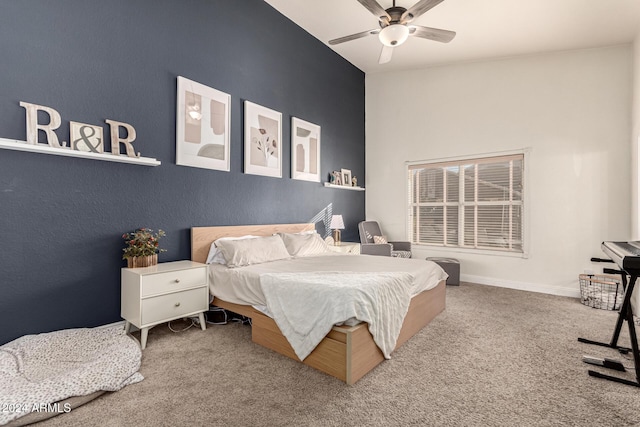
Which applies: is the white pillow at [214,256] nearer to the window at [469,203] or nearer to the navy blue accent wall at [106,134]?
the navy blue accent wall at [106,134]

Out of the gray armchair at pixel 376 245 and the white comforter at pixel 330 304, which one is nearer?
the white comforter at pixel 330 304

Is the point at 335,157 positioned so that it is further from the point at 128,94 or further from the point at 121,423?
the point at 121,423

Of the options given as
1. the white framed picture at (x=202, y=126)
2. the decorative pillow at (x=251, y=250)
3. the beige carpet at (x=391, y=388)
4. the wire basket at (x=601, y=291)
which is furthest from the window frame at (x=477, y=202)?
the white framed picture at (x=202, y=126)

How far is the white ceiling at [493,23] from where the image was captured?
343 centimetres

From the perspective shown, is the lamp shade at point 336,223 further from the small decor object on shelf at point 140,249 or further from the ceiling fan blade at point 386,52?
the small decor object on shelf at point 140,249

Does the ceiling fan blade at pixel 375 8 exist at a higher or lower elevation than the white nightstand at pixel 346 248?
higher

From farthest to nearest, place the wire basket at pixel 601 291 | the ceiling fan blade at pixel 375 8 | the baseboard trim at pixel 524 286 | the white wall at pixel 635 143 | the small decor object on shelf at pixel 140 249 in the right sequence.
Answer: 1. the baseboard trim at pixel 524 286
2. the wire basket at pixel 601 291
3. the white wall at pixel 635 143
4. the ceiling fan blade at pixel 375 8
5. the small decor object on shelf at pixel 140 249

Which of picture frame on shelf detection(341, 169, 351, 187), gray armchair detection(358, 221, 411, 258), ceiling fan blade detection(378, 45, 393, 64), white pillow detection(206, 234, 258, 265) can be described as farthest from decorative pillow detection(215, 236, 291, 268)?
ceiling fan blade detection(378, 45, 393, 64)

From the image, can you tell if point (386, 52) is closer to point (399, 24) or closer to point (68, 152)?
point (399, 24)

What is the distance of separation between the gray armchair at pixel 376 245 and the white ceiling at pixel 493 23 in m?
2.81

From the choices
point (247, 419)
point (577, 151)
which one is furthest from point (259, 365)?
point (577, 151)

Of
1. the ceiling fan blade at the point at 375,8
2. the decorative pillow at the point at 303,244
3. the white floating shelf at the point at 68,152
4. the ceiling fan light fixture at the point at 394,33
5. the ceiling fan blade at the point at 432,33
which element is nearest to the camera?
the white floating shelf at the point at 68,152

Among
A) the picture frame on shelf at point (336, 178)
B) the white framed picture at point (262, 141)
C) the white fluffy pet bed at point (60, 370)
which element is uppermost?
the white framed picture at point (262, 141)

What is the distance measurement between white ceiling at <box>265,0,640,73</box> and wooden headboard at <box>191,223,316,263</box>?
2.88m
